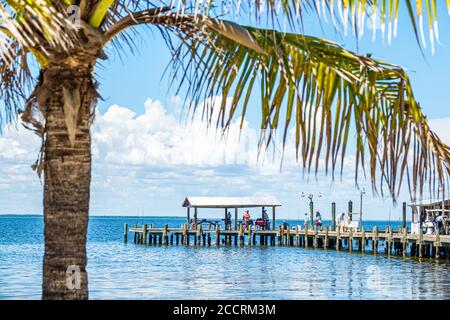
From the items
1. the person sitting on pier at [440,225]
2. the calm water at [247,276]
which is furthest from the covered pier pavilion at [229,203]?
the person sitting on pier at [440,225]

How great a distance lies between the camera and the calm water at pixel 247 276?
26.1m

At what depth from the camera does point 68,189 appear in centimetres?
557

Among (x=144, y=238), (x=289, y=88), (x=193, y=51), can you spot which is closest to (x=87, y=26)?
(x=193, y=51)

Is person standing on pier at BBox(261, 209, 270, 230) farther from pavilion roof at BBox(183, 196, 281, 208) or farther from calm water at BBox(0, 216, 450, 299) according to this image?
calm water at BBox(0, 216, 450, 299)

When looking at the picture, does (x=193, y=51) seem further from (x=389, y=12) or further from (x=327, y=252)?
(x=327, y=252)

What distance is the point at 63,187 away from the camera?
18.2 ft

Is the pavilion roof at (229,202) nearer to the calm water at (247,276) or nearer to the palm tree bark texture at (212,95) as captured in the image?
the calm water at (247,276)

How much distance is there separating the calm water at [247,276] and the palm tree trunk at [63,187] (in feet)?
62.5

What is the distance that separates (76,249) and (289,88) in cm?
203

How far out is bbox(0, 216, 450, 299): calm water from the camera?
26109 millimetres

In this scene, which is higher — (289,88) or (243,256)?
(289,88)

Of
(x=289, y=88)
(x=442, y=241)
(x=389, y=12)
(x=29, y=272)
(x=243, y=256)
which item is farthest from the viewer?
(x=243, y=256)

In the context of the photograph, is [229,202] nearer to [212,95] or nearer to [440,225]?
[440,225]

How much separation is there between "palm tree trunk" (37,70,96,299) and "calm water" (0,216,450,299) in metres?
19.1
